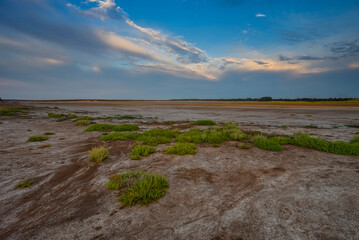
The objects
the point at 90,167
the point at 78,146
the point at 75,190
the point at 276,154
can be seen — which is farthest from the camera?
the point at 78,146

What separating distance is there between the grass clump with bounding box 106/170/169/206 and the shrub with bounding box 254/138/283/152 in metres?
5.93

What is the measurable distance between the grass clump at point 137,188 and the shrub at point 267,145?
593 centimetres

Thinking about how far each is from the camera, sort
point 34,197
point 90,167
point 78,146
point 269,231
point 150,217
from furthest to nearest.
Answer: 1. point 78,146
2. point 90,167
3. point 34,197
4. point 150,217
5. point 269,231

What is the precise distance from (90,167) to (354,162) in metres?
10.0

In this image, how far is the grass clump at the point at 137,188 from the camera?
384 centimetres

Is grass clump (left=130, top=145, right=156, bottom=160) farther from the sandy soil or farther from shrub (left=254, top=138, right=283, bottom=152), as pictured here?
shrub (left=254, top=138, right=283, bottom=152)

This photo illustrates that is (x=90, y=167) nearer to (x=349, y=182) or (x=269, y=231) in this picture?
(x=269, y=231)

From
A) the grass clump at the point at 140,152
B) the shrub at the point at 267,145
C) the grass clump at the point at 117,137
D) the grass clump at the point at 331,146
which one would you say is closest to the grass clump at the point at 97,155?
the grass clump at the point at 140,152

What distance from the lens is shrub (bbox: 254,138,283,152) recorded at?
8.05 metres

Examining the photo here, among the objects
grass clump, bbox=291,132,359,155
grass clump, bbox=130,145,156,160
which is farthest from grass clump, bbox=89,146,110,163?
grass clump, bbox=291,132,359,155

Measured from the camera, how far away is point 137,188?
4.13 metres

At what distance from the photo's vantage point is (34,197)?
4.15 metres

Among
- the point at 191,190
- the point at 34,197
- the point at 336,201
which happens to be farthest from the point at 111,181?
the point at 336,201

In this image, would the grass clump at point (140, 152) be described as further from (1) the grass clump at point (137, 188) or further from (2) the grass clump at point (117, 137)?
(2) the grass clump at point (117, 137)
